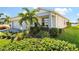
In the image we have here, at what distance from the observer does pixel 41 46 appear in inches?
101

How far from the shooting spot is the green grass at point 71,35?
255 centimetres

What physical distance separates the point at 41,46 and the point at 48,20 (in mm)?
358

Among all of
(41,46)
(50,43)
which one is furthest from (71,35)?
(41,46)

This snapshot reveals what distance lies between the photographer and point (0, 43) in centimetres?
256

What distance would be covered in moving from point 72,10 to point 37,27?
0.51m

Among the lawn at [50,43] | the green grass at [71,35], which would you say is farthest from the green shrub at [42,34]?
the green grass at [71,35]

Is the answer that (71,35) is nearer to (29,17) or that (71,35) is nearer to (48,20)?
(48,20)

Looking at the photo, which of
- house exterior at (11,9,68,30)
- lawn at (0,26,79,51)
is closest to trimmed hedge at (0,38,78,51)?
lawn at (0,26,79,51)

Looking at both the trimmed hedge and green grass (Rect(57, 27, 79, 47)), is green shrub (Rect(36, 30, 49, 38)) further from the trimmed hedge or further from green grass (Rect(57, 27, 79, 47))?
green grass (Rect(57, 27, 79, 47))

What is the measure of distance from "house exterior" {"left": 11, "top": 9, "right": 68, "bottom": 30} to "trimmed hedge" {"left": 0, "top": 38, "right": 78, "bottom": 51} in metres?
0.20

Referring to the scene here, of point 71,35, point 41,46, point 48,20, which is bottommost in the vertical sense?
point 41,46

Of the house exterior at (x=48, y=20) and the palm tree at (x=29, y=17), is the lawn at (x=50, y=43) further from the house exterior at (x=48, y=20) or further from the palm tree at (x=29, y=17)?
the palm tree at (x=29, y=17)

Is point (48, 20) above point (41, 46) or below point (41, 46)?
above
